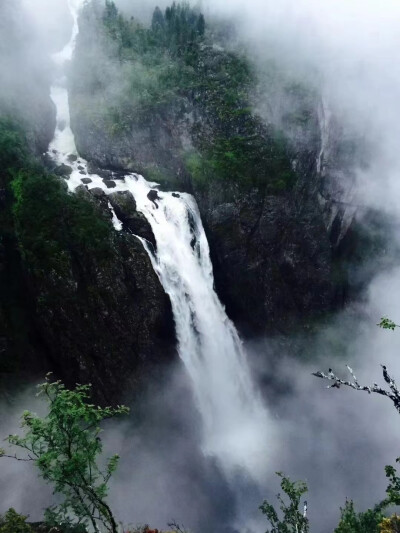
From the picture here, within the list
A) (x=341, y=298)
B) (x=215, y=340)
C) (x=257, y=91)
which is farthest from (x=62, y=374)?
(x=257, y=91)

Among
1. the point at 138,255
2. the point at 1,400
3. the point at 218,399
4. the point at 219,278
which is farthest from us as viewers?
the point at 219,278

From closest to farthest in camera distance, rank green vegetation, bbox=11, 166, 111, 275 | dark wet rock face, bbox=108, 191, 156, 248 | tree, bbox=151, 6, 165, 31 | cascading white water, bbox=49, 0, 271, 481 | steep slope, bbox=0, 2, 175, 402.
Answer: steep slope, bbox=0, 2, 175, 402
green vegetation, bbox=11, 166, 111, 275
cascading white water, bbox=49, 0, 271, 481
dark wet rock face, bbox=108, 191, 156, 248
tree, bbox=151, 6, 165, 31

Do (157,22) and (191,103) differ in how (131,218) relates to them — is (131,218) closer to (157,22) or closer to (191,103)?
(191,103)

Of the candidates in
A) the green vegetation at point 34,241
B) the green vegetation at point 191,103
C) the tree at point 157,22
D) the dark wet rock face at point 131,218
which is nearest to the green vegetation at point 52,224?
the green vegetation at point 34,241

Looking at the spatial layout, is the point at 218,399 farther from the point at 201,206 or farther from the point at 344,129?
the point at 344,129

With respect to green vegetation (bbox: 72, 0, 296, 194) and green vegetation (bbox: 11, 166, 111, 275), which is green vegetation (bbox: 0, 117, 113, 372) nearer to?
green vegetation (bbox: 11, 166, 111, 275)

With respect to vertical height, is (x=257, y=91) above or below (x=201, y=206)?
above

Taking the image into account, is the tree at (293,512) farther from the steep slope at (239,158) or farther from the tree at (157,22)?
the tree at (157,22)

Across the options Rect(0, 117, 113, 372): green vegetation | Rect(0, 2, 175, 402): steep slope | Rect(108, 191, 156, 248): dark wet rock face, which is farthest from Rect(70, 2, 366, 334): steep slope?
Rect(0, 117, 113, 372): green vegetation
